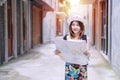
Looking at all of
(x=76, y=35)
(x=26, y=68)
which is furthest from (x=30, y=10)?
(x=76, y=35)

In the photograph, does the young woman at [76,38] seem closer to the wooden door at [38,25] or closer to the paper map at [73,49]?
the paper map at [73,49]

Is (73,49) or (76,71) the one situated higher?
(73,49)

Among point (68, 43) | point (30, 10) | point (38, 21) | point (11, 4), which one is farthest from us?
point (38, 21)

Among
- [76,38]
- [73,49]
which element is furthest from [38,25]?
[73,49]

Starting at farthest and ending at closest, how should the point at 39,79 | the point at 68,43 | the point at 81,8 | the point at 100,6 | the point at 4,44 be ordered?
the point at 81,8 → the point at 100,6 → the point at 4,44 → the point at 39,79 → the point at 68,43

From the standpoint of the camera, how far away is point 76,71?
3.96 meters

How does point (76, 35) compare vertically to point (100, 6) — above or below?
below

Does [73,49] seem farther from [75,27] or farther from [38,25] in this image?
[38,25]

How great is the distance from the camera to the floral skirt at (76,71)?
3.94m

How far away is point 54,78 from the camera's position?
815 centimetres

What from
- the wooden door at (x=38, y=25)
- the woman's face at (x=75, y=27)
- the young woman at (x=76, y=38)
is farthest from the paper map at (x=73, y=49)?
the wooden door at (x=38, y=25)

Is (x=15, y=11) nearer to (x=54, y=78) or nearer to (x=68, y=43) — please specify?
(x=54, y=78)

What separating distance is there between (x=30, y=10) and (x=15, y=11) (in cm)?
485

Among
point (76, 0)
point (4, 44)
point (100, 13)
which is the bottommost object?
point (4, 44)
